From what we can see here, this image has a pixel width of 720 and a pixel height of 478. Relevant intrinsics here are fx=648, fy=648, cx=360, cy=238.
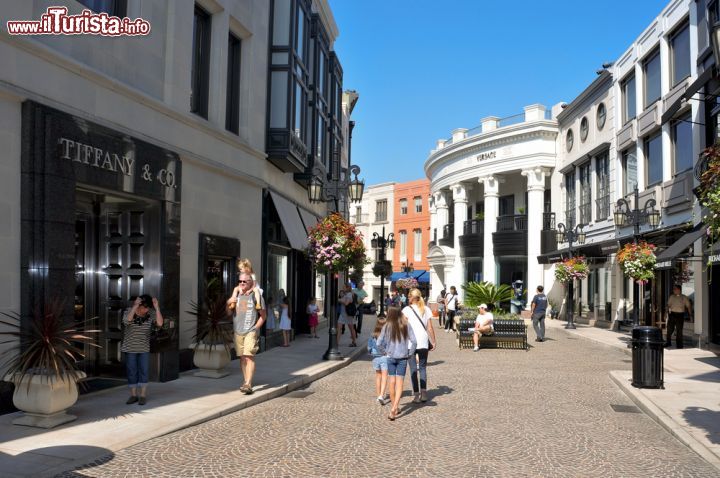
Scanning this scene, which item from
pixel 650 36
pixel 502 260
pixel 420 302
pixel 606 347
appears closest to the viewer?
pixel 420 302

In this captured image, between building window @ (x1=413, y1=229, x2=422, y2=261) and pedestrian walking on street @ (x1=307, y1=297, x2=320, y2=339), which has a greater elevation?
building window @ (x1=413, y1=229, x2=422, y2=261)

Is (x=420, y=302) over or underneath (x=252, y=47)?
underneath

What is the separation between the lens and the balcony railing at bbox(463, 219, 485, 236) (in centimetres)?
4272

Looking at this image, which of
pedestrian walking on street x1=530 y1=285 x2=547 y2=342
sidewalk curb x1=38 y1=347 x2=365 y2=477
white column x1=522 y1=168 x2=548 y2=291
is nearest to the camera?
sidewalk curb x1=38 y1=347 x2=365 y2=477

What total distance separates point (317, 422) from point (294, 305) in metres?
12.9

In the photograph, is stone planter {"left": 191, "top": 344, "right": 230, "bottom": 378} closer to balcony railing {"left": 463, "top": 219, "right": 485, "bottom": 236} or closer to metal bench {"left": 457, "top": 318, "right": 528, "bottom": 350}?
metal bench {"left": 457, "top": 318, "right": 528, "bottom": 350}

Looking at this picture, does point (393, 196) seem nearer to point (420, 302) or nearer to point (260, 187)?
point (260, 187)

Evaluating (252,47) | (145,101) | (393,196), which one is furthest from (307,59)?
(393,196)

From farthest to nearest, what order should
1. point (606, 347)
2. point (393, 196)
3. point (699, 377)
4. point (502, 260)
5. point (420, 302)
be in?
point (393, 196)
point (502, 260)
point (606, 347)
point (699, 377)
point (420, 302)

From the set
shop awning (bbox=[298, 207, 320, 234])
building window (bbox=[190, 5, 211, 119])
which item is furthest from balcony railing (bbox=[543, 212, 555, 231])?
building window (bbox=[190, 5, 211, 119])

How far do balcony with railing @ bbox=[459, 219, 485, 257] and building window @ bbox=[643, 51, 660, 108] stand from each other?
733 inches

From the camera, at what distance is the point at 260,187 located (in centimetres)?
1614

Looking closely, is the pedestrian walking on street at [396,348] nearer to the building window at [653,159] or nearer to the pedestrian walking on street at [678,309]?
the pedestrian walking on street at [678,309]

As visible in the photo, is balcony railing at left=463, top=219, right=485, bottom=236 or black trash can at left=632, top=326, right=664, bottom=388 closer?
black trash can at left=632, top=326, right=664, bottom=388
